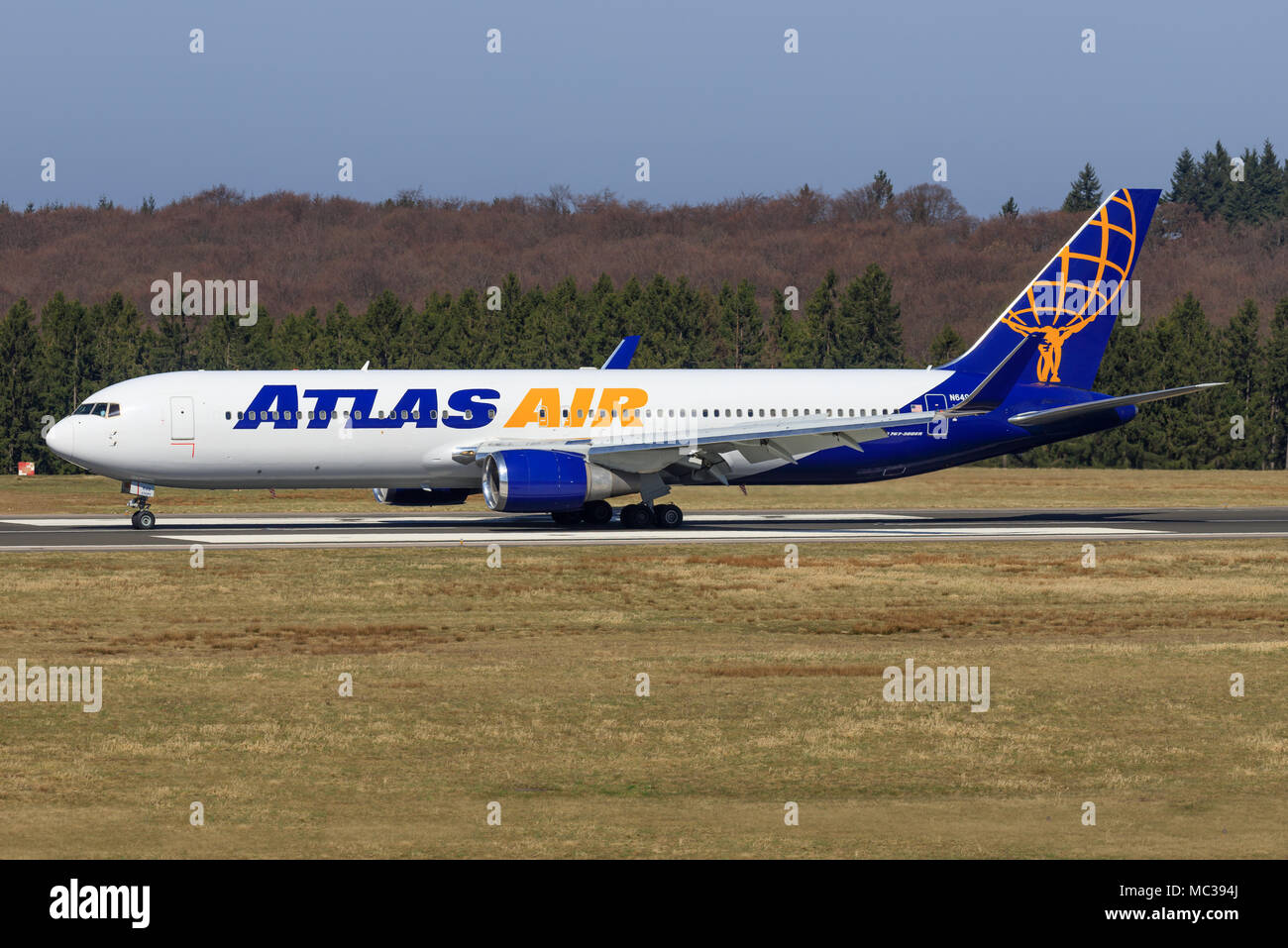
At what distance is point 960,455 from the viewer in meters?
47.2

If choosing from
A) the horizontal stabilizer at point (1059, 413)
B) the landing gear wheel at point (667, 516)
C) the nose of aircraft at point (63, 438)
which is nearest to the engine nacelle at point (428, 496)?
the landing gear wheel at point (667, 516)

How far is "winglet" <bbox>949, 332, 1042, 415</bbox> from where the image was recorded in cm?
4619

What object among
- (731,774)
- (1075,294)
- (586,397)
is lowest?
(731,774)

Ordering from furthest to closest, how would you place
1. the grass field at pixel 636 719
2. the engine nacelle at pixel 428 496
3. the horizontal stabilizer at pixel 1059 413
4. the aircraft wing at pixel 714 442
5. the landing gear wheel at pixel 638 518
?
the horizontal stabilizer at pixel 1059 413 < the engine nacelle at pixel 428 496 < the landing gear wheel at pixel 638 518 < the aircraft wing at pixel 714 442 < the grass field at pixel 636 719

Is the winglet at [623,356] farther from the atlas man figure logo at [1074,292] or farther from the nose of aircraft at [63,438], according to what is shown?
the nose of aircraft at [63,438]

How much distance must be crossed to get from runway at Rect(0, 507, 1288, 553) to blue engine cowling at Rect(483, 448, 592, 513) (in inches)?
37.6

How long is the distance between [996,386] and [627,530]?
1228 cm

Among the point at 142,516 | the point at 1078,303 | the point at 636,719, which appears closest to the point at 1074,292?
the point at 1078,303

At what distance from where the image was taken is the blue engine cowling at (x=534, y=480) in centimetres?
4050

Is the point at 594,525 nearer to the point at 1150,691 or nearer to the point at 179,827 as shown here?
the point at 1150,691

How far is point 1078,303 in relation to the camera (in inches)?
1919

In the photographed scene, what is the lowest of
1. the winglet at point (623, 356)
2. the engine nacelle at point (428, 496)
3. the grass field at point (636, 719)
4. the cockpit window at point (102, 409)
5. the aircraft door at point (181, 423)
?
the grass field at point (636, 719)

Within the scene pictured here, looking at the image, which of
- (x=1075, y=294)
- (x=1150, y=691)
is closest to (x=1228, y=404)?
(x=1075, y=294)

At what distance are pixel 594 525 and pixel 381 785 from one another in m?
30.7
